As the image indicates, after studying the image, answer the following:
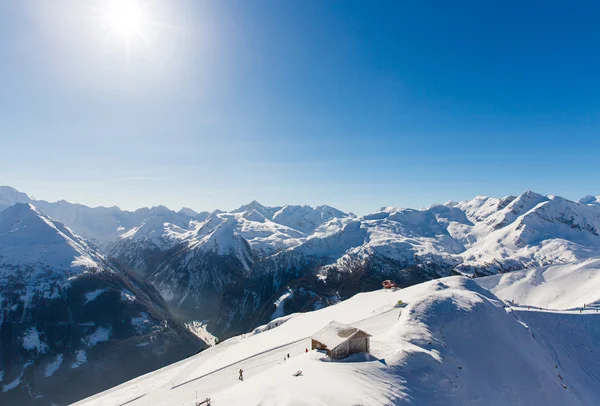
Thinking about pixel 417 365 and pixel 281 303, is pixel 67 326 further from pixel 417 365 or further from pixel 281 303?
pixel 417 365

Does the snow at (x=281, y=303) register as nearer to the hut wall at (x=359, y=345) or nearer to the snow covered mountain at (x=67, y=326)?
the snow covered mountain at (x=67, y=326)

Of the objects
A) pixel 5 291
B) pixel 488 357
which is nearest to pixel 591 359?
pixel 488 357

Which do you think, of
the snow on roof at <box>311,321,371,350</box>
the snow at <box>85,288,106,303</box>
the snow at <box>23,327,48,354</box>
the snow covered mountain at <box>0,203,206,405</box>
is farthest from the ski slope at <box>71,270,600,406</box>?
the snow at <box>85,288,106,303</box>

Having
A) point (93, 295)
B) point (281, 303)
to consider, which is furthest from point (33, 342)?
point (281, 303)

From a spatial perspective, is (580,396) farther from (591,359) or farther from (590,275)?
(590,275)

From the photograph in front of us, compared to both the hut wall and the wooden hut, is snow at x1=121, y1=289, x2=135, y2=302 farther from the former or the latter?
the hut wall
